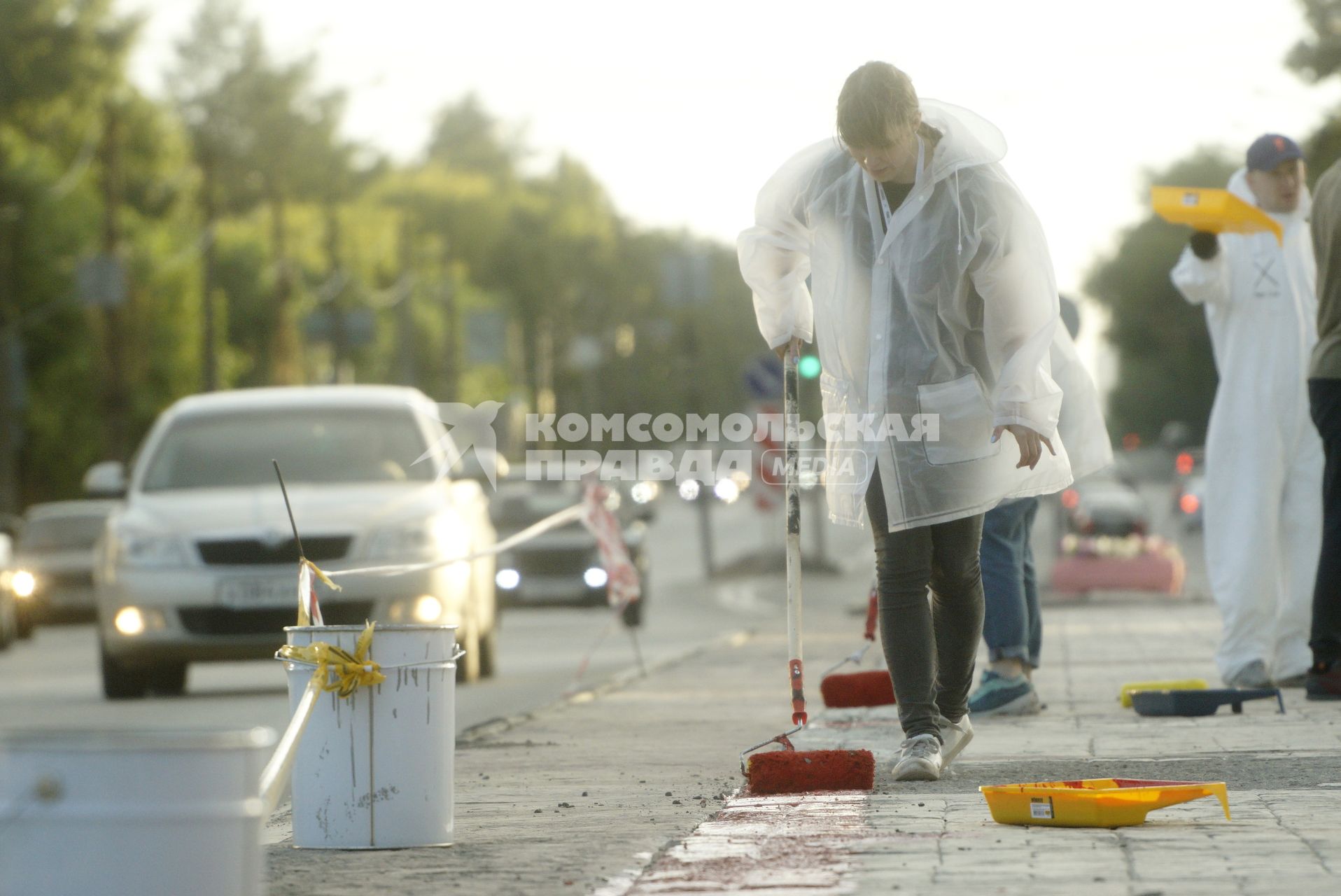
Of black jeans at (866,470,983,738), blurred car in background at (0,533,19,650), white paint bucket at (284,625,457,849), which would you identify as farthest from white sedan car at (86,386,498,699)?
blurred car in background at (0,533,19,650)

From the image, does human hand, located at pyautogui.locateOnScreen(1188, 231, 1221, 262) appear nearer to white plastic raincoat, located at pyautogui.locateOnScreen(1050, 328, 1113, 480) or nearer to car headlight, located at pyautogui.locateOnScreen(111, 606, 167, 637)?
white plastic raincoat, located at pyautogui.locateOnScreen(1050, 328, 1113, 480)

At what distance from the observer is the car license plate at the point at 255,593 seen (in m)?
12.5

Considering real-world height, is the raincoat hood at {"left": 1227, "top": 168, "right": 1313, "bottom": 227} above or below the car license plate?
above

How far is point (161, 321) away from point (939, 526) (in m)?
54.7

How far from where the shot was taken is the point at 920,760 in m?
6.45

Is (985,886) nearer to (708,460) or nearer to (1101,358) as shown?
(708,460)

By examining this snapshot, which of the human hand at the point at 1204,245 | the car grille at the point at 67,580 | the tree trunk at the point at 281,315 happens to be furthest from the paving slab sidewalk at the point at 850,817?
the tree trunk at the point at 281,315

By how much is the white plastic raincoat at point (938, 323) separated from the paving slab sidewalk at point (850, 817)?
0.86 meters

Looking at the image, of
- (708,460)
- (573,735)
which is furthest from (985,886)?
(708,460)

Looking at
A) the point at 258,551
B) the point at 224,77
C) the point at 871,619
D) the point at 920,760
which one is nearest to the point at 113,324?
the point at 258,551

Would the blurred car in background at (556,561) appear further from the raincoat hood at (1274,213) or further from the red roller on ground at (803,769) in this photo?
the red roller on ground at (803,769)

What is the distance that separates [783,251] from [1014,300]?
72 centimetres

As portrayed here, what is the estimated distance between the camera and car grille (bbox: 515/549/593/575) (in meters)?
25.3

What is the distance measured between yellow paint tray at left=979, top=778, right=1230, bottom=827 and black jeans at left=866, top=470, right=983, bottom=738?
1072 millimetres
